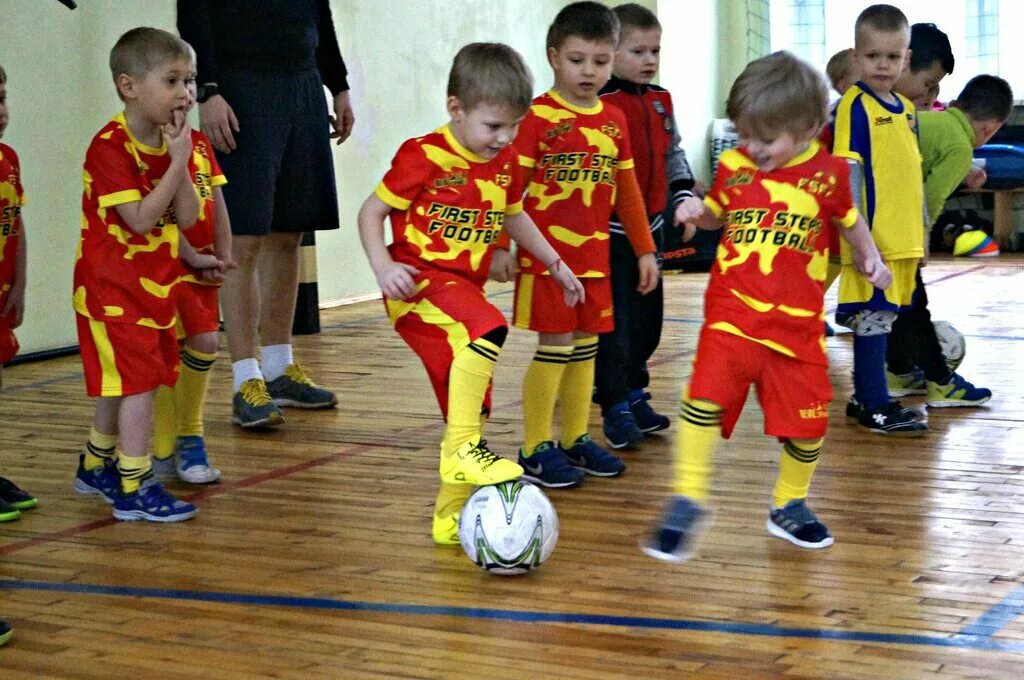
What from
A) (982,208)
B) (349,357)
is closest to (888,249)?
(349,357)

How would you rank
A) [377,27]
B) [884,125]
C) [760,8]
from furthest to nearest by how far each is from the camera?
[760,8], [377,27], [884,125]

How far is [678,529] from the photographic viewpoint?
2684 mm

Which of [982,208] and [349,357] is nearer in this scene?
[349,357]

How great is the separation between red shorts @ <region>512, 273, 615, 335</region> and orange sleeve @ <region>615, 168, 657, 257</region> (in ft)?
0.67

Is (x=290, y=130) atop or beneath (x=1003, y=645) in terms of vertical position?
atop

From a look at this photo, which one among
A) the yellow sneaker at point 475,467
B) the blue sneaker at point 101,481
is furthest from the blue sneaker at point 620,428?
the blue sneaker at point 101,481

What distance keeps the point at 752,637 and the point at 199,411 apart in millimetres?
1769

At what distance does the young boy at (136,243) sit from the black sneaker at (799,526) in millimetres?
1324

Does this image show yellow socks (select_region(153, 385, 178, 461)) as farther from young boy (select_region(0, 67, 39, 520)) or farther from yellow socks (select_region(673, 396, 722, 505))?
yellow socks (select_region(673, 396, 722, 505))

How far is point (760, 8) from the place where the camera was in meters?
11.0

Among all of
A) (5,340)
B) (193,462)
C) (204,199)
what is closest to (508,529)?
(193,462)

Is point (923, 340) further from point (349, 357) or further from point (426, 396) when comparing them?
point (349, 357)

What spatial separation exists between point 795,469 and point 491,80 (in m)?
1.03

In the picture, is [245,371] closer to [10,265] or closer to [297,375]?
[297,375]
